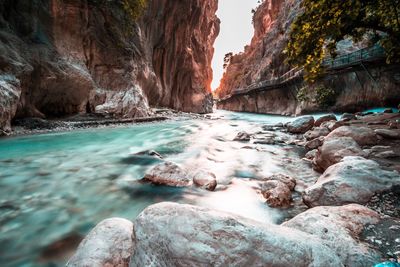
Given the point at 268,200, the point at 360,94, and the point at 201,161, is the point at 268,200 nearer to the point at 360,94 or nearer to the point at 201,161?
the point at 201,161

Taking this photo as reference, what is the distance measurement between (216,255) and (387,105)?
21.4 metres

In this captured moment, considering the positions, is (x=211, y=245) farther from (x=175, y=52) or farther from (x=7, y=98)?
(x=175, y=52)

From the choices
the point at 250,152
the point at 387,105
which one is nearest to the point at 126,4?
the point at 250,152

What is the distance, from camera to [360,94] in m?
18.9

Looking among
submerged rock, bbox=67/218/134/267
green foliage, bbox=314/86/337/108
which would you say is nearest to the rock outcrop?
submerged rock, bbox=67/218/134/267

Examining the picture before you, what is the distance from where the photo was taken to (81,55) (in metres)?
15.6

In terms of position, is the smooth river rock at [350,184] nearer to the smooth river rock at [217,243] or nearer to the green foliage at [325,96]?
the smooth river rock at [217,243]

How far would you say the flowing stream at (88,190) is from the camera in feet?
8.40

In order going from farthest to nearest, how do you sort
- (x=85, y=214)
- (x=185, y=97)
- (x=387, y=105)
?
(x=185, y=97) < (x=387, y=105) < (x=85, y=214)

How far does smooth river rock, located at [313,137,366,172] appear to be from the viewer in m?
4.17

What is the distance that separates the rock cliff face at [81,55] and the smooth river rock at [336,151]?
1099cm

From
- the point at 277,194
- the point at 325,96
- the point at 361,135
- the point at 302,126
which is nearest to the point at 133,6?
the point at 302,126

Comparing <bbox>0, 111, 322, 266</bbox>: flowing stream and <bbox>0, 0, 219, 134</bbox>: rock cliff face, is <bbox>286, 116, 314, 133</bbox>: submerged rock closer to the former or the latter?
<bbox>0, 111, 322, 266</bbox>: flowing stream

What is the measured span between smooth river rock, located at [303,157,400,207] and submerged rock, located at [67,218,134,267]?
230cm
